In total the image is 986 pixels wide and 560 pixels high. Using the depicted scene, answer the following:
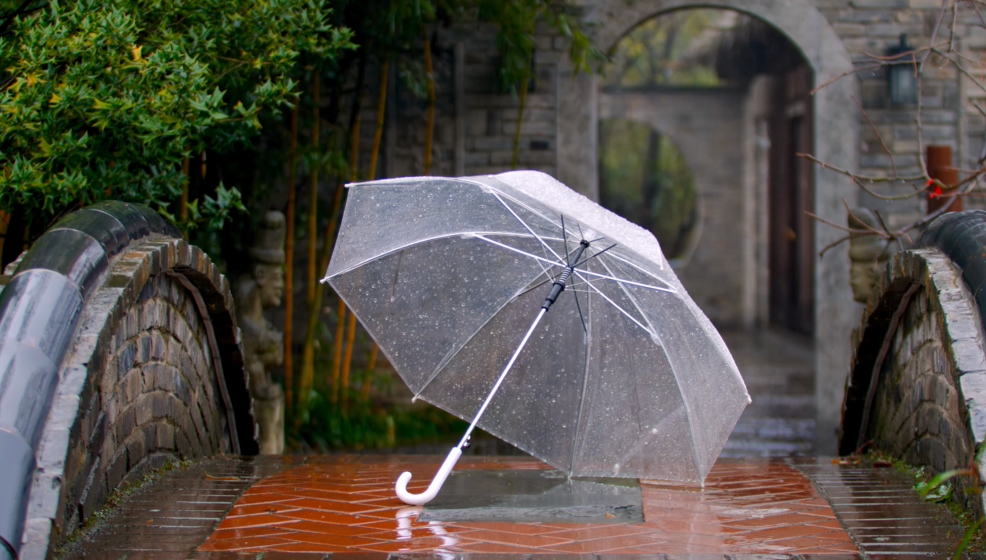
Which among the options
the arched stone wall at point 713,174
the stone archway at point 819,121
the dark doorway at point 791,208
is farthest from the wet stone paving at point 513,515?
the arched stone wall at point 713,174

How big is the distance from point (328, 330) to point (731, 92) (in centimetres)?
1022

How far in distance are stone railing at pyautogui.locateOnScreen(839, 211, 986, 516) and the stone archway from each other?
2.66m

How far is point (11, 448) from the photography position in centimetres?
230

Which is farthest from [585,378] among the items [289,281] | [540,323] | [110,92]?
[289,281]

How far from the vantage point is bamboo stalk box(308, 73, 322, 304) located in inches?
258

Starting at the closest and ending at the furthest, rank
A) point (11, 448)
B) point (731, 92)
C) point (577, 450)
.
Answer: point (11, 448), point (577, 450), point (731, 92)

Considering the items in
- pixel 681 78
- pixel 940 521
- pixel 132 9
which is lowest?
pixel 940 521

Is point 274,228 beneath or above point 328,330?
above

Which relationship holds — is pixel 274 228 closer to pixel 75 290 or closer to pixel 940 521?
pixel 75 290

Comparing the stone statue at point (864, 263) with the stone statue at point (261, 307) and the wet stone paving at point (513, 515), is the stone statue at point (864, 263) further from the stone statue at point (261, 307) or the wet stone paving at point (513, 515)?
the stone statue at point (261, 307)

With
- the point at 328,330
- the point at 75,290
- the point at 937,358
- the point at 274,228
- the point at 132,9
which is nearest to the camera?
the point at 75,290

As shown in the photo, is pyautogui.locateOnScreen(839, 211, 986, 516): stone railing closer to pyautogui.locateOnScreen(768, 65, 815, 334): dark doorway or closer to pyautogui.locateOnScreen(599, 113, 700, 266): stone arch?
pyautogui.locateOnScreen(768, 65, 815, 334): dark doorway

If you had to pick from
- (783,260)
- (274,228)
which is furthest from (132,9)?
(783,260)

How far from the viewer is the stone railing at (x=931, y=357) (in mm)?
2967
